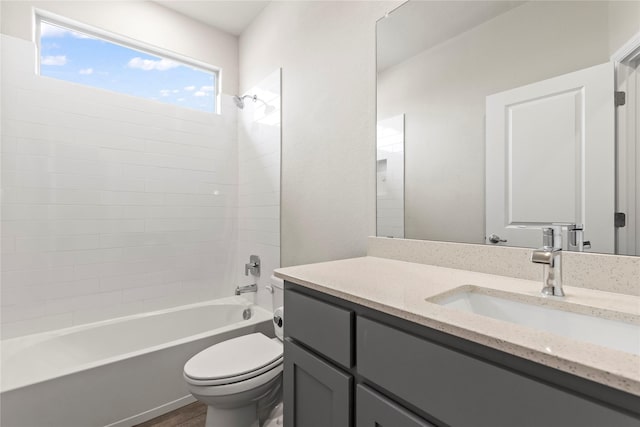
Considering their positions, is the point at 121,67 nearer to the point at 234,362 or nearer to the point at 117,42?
the point at 117,42

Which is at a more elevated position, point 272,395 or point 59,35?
point 59,35

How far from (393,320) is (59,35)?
285 cm

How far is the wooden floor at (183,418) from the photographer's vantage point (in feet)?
5.62

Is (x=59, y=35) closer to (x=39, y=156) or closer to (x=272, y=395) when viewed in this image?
(x=39, y=156)

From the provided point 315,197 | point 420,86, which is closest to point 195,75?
point 315,197

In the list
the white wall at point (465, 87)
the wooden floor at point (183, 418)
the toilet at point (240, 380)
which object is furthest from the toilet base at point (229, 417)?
the white wall at point (465, 87)

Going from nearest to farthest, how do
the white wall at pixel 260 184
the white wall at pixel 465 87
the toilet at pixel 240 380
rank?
the white wall at pixel 465 87 → the toilet at pixel 240 380 → the white wall at pixel 260 184

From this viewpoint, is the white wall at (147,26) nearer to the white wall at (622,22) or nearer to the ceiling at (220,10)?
the ceiling at (220,10)

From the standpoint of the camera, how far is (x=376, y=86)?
4.86 feet

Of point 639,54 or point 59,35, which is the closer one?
point 639,54

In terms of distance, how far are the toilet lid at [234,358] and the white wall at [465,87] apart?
93 cm

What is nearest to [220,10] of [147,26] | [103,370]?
[147,26]

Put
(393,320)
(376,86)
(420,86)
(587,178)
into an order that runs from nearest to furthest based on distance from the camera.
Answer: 1. (393,320)
2. (587,178)
3. (420,86)
4. (376,86)

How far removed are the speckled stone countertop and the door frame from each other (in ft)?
0.58
